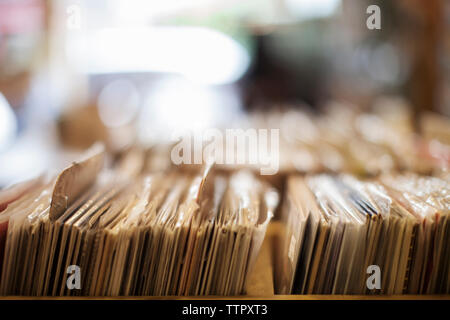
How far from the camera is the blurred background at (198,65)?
3342mm

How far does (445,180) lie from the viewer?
1.32 meters

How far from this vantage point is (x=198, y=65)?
526 centimetres

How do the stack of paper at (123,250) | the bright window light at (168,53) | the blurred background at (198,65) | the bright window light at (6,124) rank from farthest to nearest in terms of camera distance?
the bright window light at (168,53) → the blurred background at (198,65) → the bright window light at (6,124) → the stack of paper at (123,250)

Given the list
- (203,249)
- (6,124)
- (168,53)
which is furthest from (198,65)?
(203,249)

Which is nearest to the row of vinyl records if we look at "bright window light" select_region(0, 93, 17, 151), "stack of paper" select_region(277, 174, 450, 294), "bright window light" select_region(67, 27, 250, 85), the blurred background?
"stack of paper" select_region(277, 174, 450, 294)

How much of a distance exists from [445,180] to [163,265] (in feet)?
3.25

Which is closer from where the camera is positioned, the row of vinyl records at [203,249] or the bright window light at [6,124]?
the row of vinyl records at [203,249]

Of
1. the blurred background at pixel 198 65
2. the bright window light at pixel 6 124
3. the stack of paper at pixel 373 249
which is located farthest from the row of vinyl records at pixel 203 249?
the bright window light at pixel 6 124

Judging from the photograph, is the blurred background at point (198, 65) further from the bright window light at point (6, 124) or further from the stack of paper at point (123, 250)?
the stack of paper at point (123, 250)

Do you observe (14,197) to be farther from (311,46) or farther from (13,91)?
(311,46)

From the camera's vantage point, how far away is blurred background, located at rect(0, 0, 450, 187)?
3.34 m

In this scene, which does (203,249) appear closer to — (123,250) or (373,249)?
(123,250)

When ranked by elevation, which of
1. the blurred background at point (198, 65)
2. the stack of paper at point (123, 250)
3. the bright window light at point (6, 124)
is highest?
the blurred background at point (198, 65)
